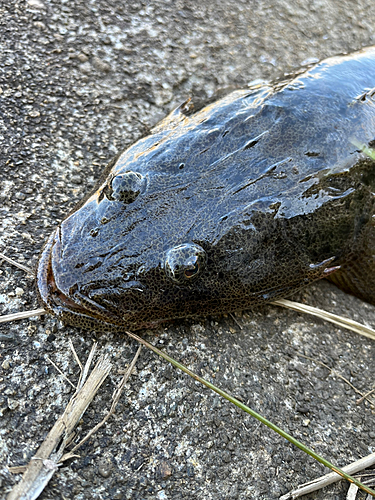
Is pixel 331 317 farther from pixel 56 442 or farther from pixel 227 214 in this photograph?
pixel 56 442

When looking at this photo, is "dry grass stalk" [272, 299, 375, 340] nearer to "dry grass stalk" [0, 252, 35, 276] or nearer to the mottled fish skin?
the mottled fish skin

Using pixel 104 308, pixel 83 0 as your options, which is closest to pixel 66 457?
pixel 104 308

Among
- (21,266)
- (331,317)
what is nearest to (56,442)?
(21,266)

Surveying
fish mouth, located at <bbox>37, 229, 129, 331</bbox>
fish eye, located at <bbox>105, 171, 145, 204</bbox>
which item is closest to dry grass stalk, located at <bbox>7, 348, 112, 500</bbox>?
fish mouth, located at <bbox>37, 229, 129, 331</bbox>

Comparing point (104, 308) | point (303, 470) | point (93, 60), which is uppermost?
point (93, 60)

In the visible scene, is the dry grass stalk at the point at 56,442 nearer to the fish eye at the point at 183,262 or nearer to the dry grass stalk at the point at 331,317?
the fish eye at the point at 183,262

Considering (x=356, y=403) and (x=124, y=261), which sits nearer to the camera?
(x=124, y=261)

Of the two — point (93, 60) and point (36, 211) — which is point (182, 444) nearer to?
point (36, 211)
